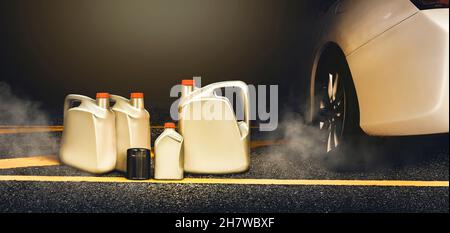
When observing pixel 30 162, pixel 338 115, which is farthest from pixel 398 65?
pixel 30 162

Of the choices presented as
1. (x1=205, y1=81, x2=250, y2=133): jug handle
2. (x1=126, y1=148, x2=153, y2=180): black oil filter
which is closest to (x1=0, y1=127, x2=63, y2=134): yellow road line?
(x1=126, y1=148, x2=153, y2=180): black oil filter

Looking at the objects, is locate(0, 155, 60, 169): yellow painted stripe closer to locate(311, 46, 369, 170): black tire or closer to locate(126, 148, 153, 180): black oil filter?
locate(126, 148, 153, 180): black oil filter

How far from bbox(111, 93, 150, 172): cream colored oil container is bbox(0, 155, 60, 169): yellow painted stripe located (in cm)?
61

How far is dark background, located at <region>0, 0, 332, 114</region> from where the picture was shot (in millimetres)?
7406

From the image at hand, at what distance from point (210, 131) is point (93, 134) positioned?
67cm

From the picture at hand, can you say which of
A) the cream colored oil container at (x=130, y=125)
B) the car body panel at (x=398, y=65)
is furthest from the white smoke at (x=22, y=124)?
the car body panel at (x=398, y=65)

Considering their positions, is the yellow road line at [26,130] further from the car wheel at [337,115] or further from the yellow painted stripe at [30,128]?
the car wheel at [337,115]

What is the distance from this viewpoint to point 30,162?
160 inches

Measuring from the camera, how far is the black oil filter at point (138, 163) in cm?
348

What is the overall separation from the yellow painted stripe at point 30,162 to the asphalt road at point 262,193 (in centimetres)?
11

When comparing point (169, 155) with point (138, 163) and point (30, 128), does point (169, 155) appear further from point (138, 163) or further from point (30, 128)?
point (30, 128)

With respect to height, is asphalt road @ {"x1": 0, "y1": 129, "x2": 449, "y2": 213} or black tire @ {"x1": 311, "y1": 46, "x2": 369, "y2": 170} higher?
black tire @ {"x1": 311, "y1": 46, "x2": 369, "y2": 170}
